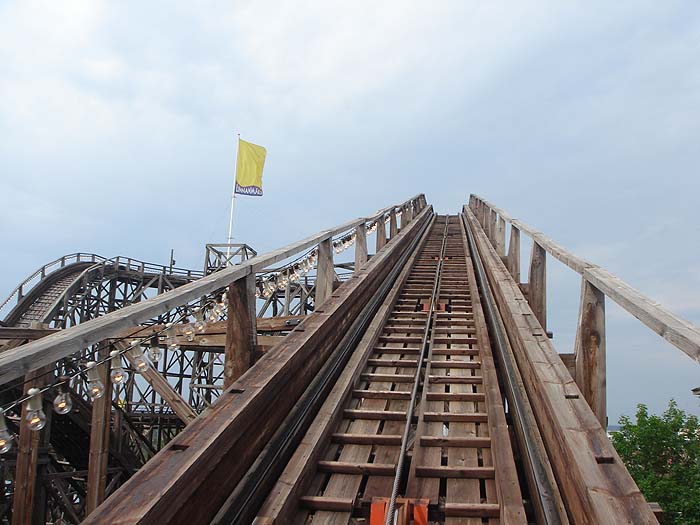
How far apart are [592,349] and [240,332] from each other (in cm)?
232

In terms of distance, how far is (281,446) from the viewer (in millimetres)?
3455

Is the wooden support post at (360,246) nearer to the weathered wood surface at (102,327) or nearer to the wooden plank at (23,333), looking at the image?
the wooden plank at (23,333)

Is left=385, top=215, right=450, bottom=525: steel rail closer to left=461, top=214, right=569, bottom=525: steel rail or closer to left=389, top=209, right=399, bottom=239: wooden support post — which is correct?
left=461, top=214, right=569, bottom=525: steel rail

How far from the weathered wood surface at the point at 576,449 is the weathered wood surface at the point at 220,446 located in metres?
1.65

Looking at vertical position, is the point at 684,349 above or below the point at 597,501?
above

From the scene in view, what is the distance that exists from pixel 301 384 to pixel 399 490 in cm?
118

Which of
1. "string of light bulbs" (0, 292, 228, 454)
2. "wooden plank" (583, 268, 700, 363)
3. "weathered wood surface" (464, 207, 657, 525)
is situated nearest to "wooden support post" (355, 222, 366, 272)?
"weathered wood surface" (464, 207, 657, 525)

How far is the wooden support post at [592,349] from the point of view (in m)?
3.48

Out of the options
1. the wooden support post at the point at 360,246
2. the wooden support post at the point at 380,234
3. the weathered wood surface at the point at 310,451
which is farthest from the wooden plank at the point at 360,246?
the weathered wood surface at the point at 310,451

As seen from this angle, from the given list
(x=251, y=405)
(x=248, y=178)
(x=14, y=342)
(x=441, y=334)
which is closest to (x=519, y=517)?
(x=251, y=405)

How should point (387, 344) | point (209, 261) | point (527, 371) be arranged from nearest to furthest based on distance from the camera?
1. point (527, 371)
2. point (387, 344)
3. point (209, 261)

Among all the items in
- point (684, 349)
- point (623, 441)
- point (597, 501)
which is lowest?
point (623, 441)

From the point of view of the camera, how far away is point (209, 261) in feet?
67.3

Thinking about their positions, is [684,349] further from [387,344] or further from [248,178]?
[248,178]
